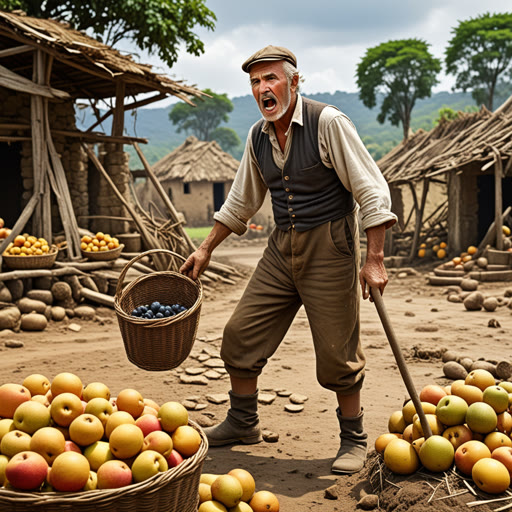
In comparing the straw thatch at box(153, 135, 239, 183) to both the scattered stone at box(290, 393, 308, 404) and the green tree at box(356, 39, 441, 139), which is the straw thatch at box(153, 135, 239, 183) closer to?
the green tree at box(356, 39, 441, 139)

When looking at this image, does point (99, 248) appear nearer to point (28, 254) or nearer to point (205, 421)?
point (28, 254)

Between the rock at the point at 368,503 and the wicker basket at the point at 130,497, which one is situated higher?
the wicker basket at the point at 130,497

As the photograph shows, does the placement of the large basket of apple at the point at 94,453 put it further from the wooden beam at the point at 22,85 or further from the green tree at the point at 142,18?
the green tree at the point at 142,18

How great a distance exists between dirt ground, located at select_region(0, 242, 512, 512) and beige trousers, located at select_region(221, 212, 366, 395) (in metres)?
0.51

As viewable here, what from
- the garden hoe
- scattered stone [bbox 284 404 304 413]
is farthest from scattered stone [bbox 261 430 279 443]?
the garden hoe

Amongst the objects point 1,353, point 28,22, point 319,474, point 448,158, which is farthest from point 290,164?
point 448,158

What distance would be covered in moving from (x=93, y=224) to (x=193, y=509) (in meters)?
8.27

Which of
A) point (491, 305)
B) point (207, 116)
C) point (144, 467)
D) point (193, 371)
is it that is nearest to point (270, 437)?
point (193, 371)

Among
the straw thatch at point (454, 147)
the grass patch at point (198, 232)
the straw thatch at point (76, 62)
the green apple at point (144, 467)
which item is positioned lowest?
the grass patch at point (198, 232)

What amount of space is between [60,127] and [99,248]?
2444mm

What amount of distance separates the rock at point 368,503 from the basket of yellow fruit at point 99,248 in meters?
6.20

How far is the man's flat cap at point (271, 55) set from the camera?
2932mm

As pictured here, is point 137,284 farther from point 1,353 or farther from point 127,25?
point 127,25

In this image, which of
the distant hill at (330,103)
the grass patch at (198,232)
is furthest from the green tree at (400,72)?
the distant hill at (330,103)
